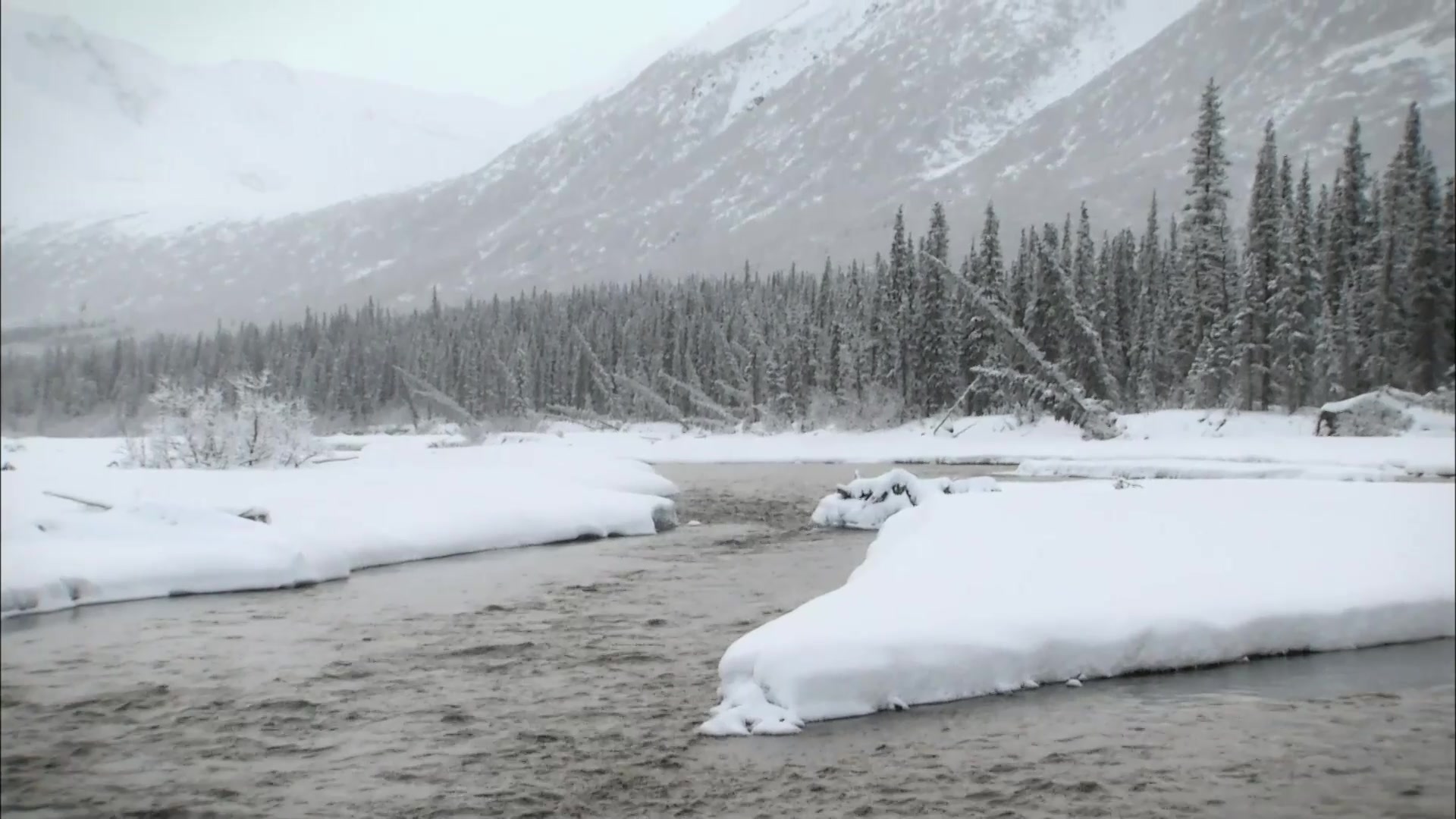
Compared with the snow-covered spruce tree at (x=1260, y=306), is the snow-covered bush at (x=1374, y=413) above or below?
below

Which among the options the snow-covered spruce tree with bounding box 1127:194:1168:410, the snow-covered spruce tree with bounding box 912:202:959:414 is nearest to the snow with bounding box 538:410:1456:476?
the snow-covered spruce tree with bounding box 912:202:959:414

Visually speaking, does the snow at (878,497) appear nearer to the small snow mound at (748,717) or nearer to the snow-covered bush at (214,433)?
the small snow mound at (748,717)

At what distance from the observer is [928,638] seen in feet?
39.1

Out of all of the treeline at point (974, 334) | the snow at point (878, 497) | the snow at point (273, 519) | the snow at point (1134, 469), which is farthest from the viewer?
the snow at point (1134, 469)

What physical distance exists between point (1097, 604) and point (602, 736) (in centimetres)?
634

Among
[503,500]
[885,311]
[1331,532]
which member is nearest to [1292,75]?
[885,311]

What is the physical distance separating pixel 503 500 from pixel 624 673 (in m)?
17.4

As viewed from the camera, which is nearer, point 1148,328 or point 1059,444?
point 1059,444

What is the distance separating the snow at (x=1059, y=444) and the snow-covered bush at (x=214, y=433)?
2843 cm

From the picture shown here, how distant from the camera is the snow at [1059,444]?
579 centimetres

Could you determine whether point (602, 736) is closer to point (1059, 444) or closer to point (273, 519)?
point (273, 519)

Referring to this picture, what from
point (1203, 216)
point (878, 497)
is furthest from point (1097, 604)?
point (1203, 216)

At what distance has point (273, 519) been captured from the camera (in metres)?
22.8

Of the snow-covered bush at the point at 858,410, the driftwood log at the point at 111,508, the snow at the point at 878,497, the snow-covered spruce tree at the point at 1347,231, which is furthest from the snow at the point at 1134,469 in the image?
the snow-covered bush at the point at 858,410
